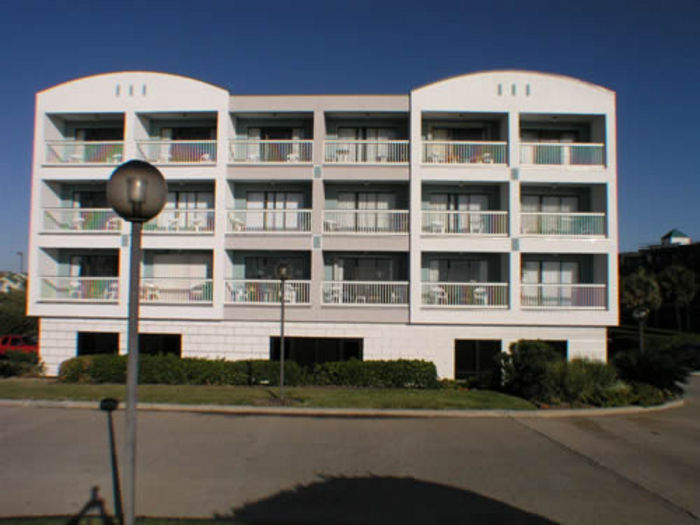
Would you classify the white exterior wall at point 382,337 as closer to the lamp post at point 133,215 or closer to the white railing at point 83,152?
the white railing at point 83,152

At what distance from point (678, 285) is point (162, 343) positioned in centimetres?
4298

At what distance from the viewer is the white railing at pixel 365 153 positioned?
19.5 m

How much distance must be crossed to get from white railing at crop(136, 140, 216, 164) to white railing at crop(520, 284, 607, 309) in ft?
44.6

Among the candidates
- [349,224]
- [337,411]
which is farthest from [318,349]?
[337,411]

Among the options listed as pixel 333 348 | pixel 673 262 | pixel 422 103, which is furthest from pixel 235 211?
pixel 673 262

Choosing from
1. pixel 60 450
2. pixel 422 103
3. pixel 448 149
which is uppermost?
pixel 422 103

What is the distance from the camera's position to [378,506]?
6738 mm

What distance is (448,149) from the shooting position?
19.9 metres

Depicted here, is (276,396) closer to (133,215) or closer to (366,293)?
(366,293)

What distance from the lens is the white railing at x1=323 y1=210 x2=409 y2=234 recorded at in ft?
63.4

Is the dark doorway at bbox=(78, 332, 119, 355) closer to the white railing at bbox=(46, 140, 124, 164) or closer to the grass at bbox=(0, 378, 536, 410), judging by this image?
the grass at bbox=(0, 378, 536, 410)

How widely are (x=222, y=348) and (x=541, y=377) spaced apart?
1160cm

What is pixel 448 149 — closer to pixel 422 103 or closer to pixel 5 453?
pixel 422 103

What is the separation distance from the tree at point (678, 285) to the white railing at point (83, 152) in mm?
44654
